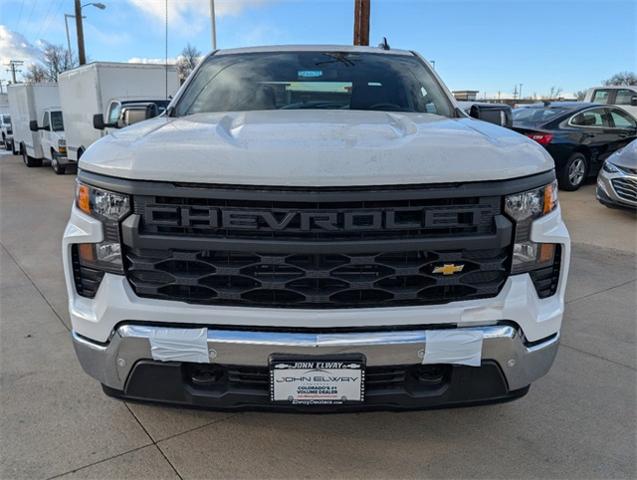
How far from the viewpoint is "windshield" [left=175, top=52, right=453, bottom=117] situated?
3295 mm

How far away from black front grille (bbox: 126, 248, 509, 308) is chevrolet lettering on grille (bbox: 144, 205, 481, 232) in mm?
113

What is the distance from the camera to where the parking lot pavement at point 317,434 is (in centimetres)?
240

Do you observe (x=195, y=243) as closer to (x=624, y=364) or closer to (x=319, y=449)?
(x=319, y=449)

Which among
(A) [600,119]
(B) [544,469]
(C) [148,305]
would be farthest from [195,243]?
(A) [600,119]

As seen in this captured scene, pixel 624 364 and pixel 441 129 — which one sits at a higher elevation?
pixel 441 129

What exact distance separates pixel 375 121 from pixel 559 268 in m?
1.11

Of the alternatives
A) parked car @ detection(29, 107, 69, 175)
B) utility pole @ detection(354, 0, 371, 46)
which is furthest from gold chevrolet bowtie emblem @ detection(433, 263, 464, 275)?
parked car @ detection(29, 107, 69, 175)

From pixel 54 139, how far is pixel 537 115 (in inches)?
544

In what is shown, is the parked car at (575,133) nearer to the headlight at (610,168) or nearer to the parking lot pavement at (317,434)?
the headlight at (610,168)

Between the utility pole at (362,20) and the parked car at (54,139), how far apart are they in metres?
9.32

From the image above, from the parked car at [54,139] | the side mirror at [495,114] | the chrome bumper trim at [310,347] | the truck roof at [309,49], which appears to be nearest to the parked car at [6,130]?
the parked car at [54,139]

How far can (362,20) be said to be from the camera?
1192 centimetres

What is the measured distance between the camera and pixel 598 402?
117 inches

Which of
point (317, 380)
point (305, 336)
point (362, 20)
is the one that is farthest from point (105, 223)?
point (362, 20)
